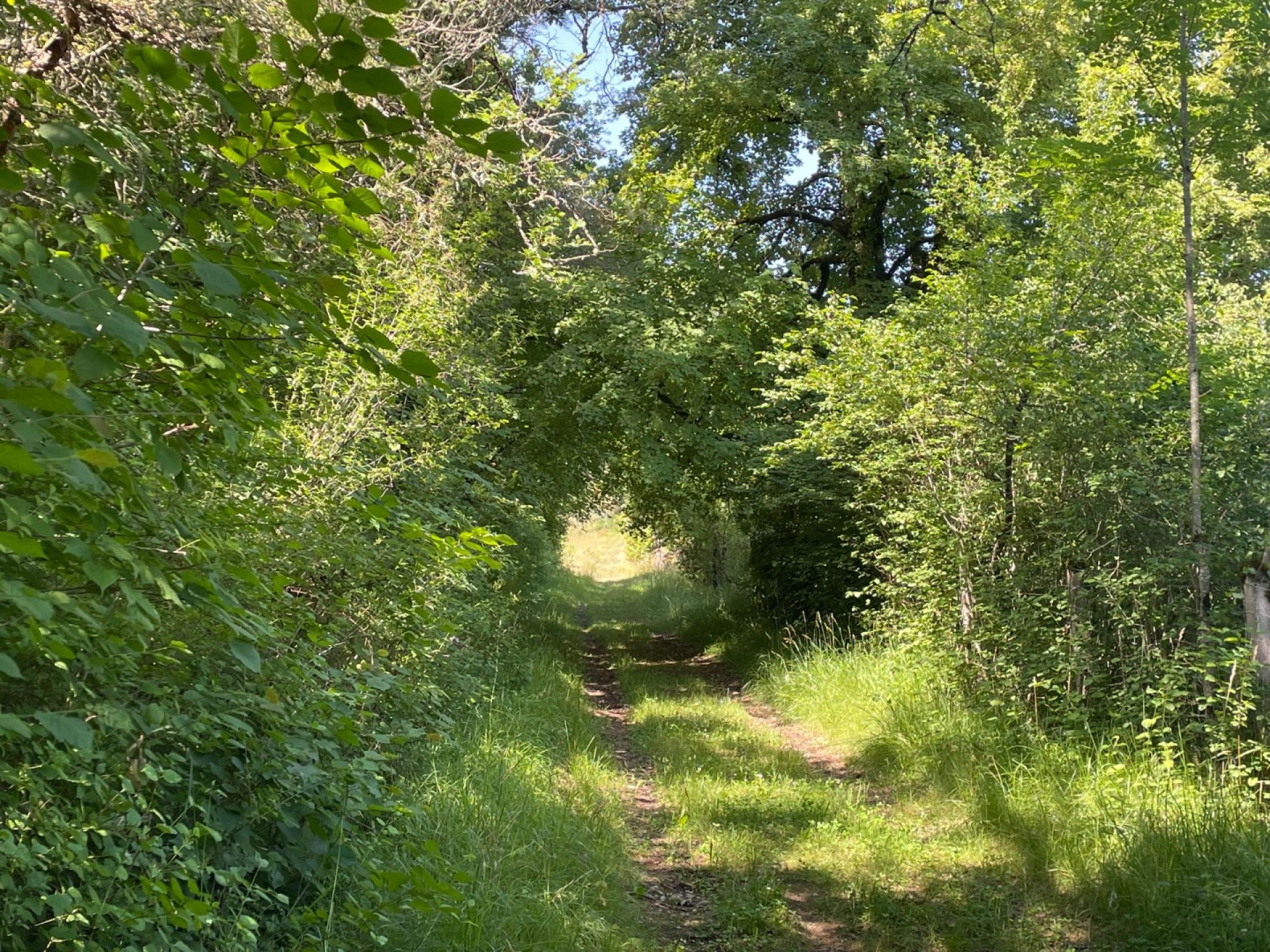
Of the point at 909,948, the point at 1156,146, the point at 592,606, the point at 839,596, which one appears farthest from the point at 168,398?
the point at 592,606

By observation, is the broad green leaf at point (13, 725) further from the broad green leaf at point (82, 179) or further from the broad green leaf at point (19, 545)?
the broad green leaf at point (82, 179)

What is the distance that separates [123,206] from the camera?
2.32 m

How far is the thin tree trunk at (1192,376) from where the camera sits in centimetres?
495

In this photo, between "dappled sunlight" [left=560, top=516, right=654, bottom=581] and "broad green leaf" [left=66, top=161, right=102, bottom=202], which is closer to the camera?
"broad green leaf" [left=66, top=161, right=102, bottom=202]

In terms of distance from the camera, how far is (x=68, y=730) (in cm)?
154

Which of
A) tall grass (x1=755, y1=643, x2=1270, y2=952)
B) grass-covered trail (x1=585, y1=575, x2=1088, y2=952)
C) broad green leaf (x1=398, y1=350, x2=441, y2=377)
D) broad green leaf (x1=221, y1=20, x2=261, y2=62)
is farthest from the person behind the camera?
grass-covered trail (x1=585, y1=575, x2=1088, y2=952)

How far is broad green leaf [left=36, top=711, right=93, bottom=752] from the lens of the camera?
1.53m

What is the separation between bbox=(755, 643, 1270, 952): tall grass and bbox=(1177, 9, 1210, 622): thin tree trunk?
1066mm

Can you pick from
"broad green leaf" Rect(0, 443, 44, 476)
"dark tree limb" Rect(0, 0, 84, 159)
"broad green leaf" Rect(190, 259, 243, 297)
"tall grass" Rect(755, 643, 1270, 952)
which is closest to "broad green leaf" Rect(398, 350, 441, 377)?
"broad green leaf" Rect(190, 259, 243, 297)

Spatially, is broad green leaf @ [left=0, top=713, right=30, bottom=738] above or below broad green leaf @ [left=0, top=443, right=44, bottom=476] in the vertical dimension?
below

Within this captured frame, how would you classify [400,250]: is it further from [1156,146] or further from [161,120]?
[1156,146]

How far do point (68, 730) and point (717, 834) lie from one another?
15.2ft

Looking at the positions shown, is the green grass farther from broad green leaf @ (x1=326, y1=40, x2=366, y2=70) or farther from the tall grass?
broad green leaf @ (x1=326, y1=40, x2=366, y2=70)

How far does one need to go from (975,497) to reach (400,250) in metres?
4.94
